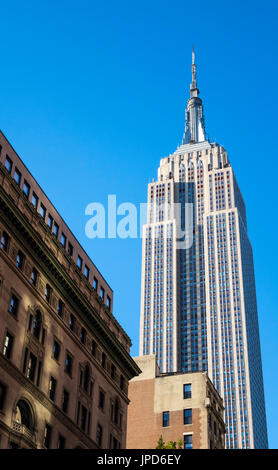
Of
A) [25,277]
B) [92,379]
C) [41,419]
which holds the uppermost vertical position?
[25,277]

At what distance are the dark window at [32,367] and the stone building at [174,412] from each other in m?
43.6

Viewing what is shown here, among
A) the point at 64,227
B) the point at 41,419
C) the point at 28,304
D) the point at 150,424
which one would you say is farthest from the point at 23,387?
the point at 150,424

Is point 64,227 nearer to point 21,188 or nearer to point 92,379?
point 21,188

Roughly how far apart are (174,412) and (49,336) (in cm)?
4294

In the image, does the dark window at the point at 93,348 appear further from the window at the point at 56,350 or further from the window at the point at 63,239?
the window at the point at 63,239

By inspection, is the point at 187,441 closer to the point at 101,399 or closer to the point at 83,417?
the point at 101,399

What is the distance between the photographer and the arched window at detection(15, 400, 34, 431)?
52031 mm

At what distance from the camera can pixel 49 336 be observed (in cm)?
5916

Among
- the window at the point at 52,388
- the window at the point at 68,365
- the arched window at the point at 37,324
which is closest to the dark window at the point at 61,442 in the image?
the window at the point at 52,388

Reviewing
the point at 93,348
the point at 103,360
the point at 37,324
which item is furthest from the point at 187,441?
the point at 37,324

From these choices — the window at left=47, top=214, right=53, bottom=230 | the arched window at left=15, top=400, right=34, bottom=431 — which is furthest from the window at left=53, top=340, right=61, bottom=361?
the window at left=47, top=214, right=53, bottom=230

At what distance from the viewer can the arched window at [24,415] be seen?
2048 inches

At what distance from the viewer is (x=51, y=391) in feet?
189
